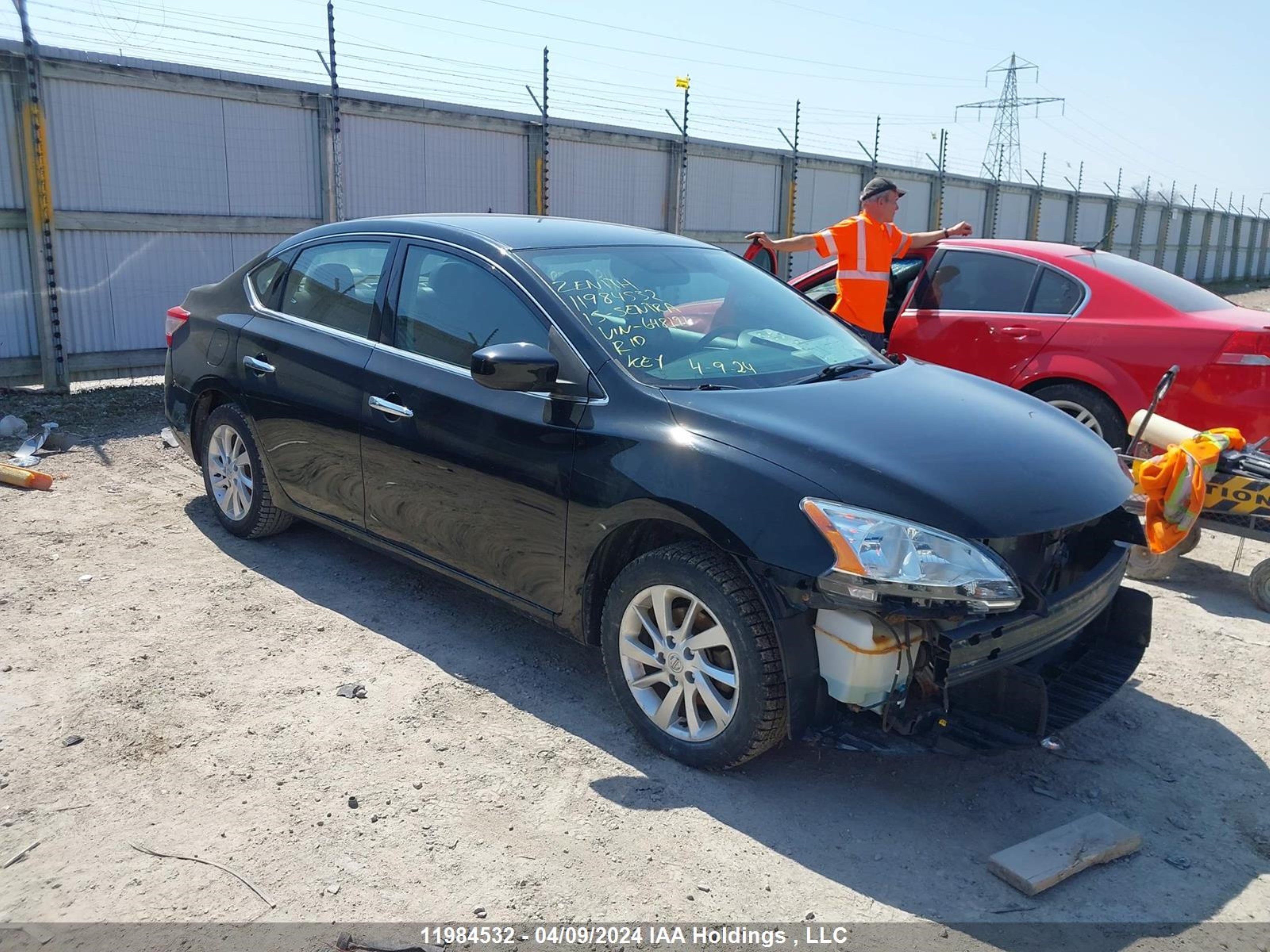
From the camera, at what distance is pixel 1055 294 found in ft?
21.8

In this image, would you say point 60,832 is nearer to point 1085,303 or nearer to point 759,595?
point 759,595

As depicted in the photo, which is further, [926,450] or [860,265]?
[860,265]

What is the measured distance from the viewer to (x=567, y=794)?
3.37 m

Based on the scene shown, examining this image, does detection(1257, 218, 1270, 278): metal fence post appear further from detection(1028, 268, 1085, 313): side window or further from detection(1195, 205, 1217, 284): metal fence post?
detection(1028, 268, 1085, 313): side window

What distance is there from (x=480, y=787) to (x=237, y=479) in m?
2.80

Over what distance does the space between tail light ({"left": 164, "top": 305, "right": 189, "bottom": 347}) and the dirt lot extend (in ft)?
5.03

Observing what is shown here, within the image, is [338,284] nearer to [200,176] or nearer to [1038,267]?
[1038,267]

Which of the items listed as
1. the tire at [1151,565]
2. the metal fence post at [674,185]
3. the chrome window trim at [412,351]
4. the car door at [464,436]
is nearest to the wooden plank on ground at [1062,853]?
the car door at [464,436]

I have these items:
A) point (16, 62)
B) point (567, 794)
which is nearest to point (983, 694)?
point (567, 794)

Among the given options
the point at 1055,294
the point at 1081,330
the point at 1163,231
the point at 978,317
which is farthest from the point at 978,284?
the point at 1163,231

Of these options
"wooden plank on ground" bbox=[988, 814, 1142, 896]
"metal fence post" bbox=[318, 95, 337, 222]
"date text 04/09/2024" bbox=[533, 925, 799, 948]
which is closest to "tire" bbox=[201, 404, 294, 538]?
"date text 04/09/2024" bbox=[533, 925, 799, 948]

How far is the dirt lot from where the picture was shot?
9.52 ft

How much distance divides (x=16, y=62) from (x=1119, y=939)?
961cm

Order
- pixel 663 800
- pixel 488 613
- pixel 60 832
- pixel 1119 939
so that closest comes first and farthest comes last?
pixel 1119 939
pixel 60 832
pixel 663 800
pixel 488 613
